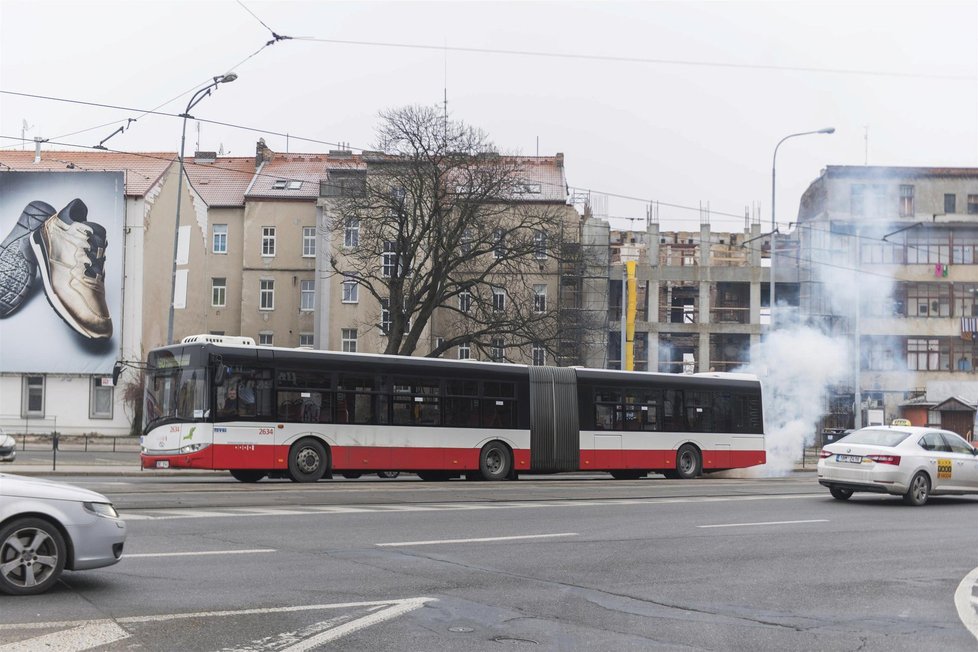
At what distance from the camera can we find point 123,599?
872 centimetres

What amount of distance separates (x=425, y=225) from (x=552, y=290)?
23.6m

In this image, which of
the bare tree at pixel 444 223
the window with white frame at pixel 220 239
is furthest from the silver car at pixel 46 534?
the window with white frame at pixel 220 239

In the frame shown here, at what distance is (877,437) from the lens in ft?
68.4

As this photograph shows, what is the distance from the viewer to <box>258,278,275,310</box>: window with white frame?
66688mm

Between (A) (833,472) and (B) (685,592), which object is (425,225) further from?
(B) (685,592)

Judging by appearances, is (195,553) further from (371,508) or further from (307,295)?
(307,295)

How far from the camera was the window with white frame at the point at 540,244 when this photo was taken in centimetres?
4334

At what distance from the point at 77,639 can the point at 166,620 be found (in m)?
0.80

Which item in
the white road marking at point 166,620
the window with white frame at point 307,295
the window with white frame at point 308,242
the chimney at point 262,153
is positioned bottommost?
the white road marking at point 166,620

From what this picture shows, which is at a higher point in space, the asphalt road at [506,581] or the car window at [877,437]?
the car window at [877,437]

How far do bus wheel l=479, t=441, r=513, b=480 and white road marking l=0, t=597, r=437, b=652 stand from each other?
18.4 m

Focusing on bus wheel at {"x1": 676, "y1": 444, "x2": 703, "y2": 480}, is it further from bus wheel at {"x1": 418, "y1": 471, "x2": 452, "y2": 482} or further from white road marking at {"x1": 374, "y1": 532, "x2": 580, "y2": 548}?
white road marking at {"x1": 374, "y1": 532, "x2": 580, "y2": 548}

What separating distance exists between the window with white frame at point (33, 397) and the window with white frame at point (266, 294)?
1320cm

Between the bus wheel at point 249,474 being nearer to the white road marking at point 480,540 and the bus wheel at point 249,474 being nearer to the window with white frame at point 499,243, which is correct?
the white road marking at point 480,540
